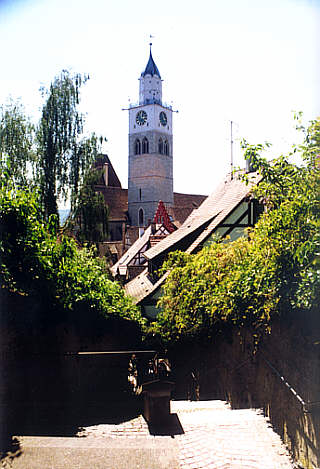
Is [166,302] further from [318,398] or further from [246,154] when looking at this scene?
[318,398]

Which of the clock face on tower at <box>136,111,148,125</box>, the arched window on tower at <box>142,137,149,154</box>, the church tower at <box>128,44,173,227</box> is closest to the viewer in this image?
the church tower at <box>128,44,173,227</box>

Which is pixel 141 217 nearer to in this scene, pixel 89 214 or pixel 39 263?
pixel 89 214

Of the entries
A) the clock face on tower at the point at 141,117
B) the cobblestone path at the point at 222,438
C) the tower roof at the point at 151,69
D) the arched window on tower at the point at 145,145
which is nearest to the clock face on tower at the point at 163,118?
the clock face on tower at the point at 141,117

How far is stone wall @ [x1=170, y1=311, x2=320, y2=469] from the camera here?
215 inches

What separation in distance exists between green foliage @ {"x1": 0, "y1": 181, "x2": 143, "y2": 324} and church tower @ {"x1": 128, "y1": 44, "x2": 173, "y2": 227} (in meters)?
54.2

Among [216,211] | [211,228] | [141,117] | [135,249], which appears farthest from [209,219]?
[141,117]

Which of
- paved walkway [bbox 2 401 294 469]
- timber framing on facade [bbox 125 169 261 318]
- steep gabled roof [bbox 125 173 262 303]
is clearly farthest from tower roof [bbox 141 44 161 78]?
paved walkway [bbox 2 401 294 469]

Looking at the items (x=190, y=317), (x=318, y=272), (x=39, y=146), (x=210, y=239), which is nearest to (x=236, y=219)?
(x=210, y=239)

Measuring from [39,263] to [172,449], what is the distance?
4848 millimetres

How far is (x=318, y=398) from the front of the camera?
17.6 feet

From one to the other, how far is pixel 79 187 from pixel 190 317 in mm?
14105

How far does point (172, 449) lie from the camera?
605 cm

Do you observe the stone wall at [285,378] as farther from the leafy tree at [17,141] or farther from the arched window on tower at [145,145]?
the arched window on tower at [145,145]

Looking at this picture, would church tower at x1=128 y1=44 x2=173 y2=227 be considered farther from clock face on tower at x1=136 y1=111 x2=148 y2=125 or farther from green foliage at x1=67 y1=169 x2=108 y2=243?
green foliage at x1=67 y1=169 x2=108 y2=243
